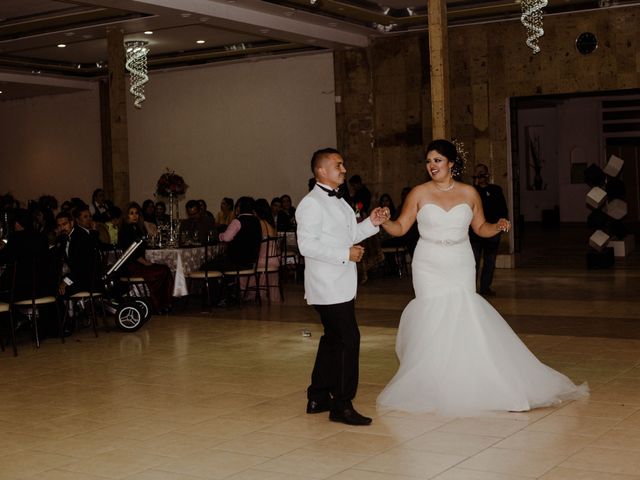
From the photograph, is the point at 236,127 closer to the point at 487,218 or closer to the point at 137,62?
the point at 137,62

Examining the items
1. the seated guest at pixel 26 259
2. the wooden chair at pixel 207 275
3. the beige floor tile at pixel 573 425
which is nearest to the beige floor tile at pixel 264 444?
the beige floor tile at pixel 573 425

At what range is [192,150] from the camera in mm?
17969

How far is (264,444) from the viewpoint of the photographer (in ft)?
16.9

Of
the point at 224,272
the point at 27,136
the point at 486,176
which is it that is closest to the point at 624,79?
the point at 486,176

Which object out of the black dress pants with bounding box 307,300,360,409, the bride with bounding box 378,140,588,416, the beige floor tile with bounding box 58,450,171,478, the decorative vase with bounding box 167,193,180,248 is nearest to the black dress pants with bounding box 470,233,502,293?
the decorative vase with bounding box 167,193,180,248

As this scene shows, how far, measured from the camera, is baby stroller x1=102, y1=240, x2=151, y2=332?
31.0ft

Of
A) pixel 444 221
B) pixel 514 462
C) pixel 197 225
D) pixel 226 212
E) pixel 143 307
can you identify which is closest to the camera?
pixel 514 462

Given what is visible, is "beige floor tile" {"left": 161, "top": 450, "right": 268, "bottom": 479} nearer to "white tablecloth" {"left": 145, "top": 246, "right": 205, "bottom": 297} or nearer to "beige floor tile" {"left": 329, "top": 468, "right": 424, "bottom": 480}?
"beige floor tile" {"left": 329, "top": 468, "right": 424, "bottom": 480}

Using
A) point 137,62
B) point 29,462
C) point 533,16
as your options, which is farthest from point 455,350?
point 137,62

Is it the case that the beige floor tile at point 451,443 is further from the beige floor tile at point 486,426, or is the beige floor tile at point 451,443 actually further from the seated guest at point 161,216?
the seated guest at point 161,216

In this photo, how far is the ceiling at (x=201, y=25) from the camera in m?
12.5

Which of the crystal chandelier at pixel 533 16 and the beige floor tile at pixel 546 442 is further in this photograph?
the crystal chandelier at pixel 533 16

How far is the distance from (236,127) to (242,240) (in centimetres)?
700

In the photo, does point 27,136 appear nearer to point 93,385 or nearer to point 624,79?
point 624,79
